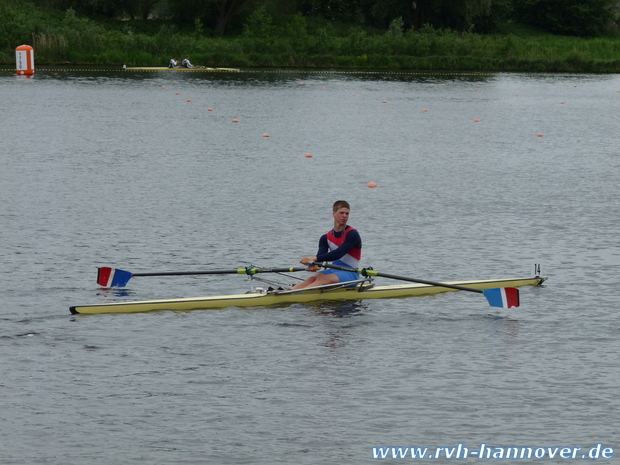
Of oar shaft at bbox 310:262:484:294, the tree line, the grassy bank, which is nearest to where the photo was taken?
oar shaft at bbox 310:262:484:294

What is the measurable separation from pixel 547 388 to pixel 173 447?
178 inches

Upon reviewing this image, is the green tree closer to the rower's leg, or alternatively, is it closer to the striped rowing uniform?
the striped rowing uniform

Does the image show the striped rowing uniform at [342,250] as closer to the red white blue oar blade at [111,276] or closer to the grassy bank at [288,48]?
the red white blue oar blade at [111,276]

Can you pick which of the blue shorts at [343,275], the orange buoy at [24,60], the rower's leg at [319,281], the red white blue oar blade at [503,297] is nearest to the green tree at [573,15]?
the orange buoy at [24,60]

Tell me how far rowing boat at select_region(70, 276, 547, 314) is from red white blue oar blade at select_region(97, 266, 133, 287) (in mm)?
1345

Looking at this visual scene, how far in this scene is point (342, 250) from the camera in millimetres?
15344

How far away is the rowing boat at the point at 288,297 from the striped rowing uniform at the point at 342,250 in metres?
0.24

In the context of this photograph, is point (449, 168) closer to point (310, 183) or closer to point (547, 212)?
point (310, 183)

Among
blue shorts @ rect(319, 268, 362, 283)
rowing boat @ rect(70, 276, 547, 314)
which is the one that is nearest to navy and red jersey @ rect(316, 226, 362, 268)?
blue shorts @ rect(319, 268, 362, 283)

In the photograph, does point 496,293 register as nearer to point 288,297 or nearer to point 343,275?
point 343,275

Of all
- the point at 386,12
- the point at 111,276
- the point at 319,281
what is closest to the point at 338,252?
the point at 319,281

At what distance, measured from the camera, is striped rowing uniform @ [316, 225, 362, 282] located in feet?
50.4

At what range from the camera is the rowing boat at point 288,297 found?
14680 millimetres

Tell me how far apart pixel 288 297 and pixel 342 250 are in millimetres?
1073
